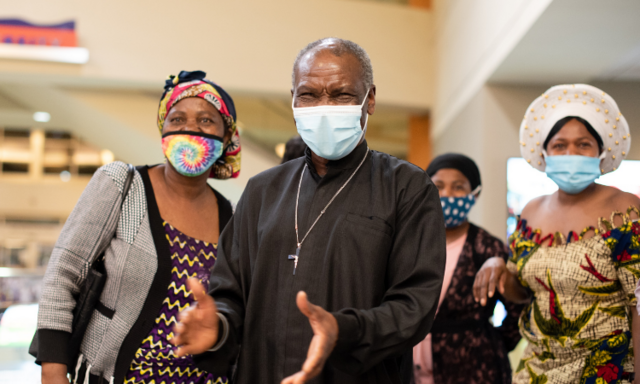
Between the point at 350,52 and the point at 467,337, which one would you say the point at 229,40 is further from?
the point at 350,52

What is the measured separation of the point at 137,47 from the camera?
829cm

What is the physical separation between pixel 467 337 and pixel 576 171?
88cm

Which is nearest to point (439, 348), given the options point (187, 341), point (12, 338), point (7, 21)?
point (187, 341)

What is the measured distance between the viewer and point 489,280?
228cm

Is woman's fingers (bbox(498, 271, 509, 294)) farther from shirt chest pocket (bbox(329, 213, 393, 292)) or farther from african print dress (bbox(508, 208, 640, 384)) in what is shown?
shirt chest pocket (bbox(329, 213, 393, 292))

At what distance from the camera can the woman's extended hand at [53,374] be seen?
1917 millimetres

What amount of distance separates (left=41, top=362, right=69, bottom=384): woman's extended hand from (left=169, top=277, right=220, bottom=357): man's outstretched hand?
2.65 ft

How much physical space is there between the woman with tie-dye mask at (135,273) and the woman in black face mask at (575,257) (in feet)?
3.77

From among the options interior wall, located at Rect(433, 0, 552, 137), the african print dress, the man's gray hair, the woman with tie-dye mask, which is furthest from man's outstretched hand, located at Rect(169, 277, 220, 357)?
interior wall, located at Rect(433, 0, 552, 137)

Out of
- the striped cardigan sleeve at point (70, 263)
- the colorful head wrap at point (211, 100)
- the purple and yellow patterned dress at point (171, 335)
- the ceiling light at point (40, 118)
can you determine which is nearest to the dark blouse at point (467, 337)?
the purple and yellow patterned dress at point (171, 335)

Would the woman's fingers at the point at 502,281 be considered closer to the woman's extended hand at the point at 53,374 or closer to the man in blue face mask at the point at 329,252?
the man in blue face mask at the point at 329,252

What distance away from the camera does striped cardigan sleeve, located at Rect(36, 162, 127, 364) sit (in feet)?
6.44

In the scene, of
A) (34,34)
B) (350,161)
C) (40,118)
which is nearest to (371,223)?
(350,161)

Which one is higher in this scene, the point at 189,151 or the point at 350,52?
the point at 350,52
